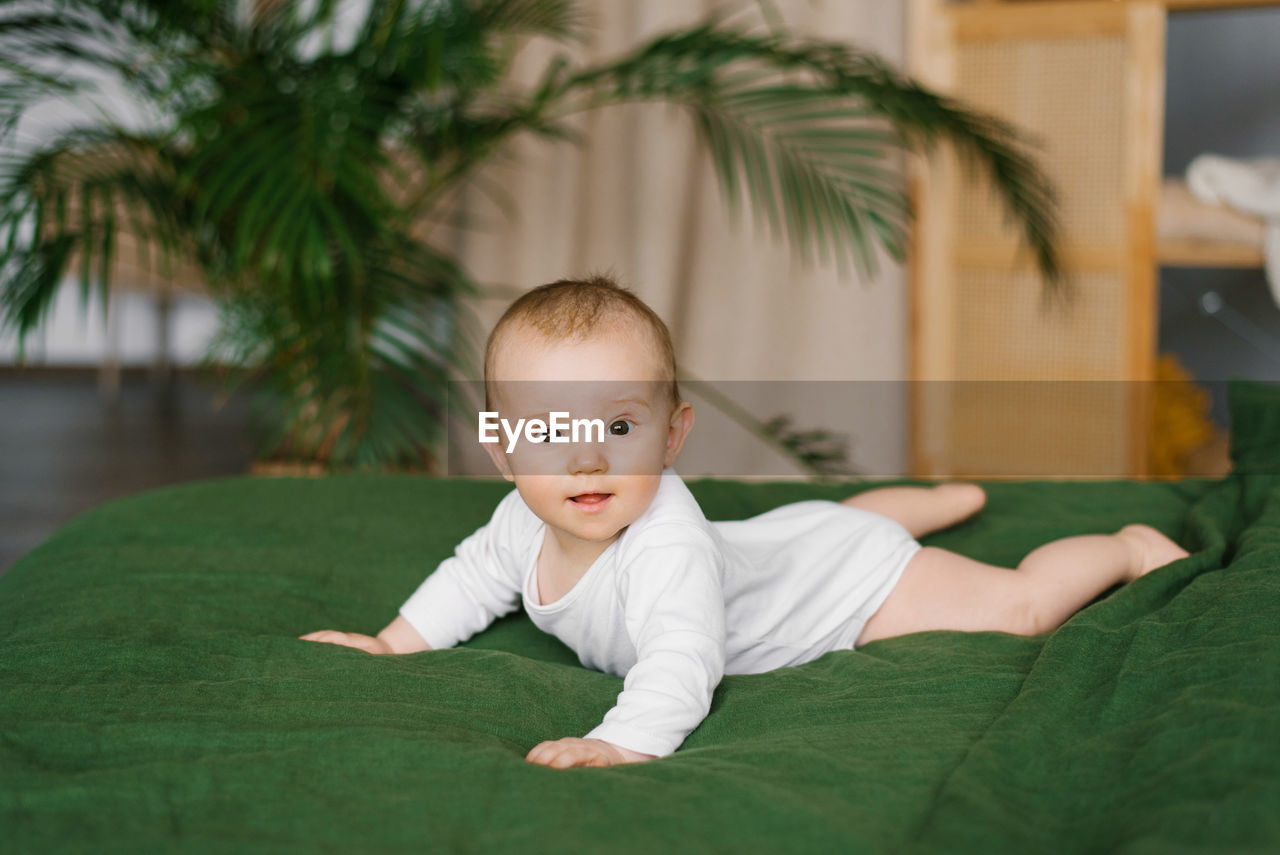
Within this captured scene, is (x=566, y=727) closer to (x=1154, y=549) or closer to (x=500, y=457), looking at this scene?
(x=500, y=457)

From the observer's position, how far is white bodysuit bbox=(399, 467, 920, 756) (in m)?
0.85

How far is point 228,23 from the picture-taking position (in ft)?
6.95

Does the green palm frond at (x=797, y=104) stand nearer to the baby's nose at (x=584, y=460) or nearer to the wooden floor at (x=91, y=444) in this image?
the baby's nose at (x=584, y=460)

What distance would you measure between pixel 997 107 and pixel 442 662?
2.20 m

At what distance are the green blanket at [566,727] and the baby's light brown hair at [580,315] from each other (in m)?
0.26

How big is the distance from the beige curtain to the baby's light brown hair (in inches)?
79.5

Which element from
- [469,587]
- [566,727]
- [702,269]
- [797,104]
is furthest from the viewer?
[702,269]

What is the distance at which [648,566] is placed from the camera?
882 millimetres

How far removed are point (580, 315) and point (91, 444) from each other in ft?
11.3

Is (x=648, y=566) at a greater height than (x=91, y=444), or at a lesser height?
greater

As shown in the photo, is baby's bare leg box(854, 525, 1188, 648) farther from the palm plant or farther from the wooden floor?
the wooden floor

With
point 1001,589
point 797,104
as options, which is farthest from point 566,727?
point 797,104

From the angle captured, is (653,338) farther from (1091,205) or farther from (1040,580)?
(1091,205)

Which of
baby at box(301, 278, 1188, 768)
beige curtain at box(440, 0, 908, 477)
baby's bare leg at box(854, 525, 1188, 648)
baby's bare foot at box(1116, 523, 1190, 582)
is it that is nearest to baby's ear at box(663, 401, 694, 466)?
baby at box(301, 278, 1188, 768)
